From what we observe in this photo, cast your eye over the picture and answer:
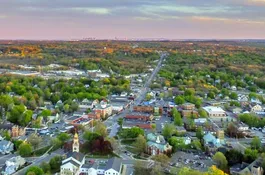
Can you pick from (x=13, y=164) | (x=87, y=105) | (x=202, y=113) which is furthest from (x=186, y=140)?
(x=87, y=105)

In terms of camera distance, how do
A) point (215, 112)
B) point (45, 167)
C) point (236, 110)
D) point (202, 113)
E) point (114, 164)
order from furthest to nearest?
point (236, 110) → point (215, 112) → point (202, 113) → point (114, 164) → point (45, 167)

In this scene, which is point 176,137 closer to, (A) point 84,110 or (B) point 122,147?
(B) point 122,147

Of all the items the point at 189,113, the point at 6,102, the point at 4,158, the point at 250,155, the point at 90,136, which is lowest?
the point at 4,158

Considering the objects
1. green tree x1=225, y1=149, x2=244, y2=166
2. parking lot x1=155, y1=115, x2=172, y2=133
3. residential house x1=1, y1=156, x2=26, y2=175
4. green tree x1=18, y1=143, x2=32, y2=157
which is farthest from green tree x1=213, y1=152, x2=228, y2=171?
green tree x1=18, y1=143, x2=32, y2=157

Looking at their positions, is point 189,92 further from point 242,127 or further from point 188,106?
point 242,127

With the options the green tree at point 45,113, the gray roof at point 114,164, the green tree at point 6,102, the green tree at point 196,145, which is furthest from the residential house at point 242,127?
the green tree at point 6,102

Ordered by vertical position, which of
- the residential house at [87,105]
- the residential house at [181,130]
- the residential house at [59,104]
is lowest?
the residential house at [181,130]

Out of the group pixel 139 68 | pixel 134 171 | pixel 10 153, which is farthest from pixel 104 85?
pixel 134 171

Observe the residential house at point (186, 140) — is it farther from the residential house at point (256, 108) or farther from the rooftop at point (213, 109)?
the residential house at point (256, 108)
